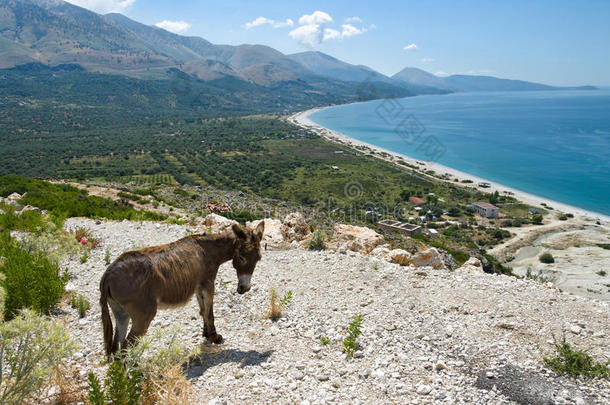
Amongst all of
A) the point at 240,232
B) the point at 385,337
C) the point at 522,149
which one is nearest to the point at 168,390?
the point at 240,232

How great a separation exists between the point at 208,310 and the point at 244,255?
43.1 inches

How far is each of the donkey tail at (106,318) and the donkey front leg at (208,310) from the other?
51.3 inches

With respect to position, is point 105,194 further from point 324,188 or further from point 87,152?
point 87,152

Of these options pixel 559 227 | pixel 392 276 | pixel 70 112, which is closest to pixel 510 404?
pixel 392 276

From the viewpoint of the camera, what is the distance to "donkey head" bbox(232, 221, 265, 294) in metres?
5.43

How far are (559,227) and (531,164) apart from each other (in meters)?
58.8

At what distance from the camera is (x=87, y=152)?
3910 inches

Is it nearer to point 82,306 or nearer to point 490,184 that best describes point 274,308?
point 82,306

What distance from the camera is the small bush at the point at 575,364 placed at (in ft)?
16.0

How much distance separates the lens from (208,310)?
5.63 meters

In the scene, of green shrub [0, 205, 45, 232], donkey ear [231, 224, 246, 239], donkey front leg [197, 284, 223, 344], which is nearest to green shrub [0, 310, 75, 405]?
donkey front leg [197, 284, 223, 344]

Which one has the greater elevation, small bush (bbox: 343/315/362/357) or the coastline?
small bush (bbox: 343/315/362/357)

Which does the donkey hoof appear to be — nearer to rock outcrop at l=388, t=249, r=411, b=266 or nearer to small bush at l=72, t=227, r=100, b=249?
rock outcrop at l=388, t=249, r=411, b=266

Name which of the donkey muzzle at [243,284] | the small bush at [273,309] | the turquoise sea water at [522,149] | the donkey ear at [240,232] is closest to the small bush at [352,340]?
the small bush at [273,309]
